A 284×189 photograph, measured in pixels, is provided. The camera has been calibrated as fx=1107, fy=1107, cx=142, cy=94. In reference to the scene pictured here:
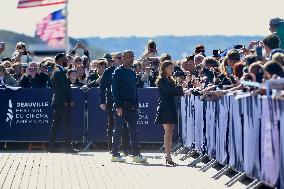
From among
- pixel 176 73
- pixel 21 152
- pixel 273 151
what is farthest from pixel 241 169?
→ pixel 21 152

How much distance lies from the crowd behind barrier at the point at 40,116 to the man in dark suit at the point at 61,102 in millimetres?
836

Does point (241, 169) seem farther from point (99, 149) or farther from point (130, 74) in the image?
point (99, 149)

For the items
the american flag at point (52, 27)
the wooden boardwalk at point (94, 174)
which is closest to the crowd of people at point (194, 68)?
the wooden boardwalk at point (94, 174)

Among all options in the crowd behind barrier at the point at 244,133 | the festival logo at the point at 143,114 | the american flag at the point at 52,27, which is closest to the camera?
the crowd behind barrier at the point at 244,133

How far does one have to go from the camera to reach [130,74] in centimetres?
2148

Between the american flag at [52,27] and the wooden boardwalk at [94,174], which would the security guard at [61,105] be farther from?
the american flag at [52,27]

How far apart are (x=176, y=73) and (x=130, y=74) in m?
2.20

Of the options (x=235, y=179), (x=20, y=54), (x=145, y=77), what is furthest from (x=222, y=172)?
(x=20, y=54)

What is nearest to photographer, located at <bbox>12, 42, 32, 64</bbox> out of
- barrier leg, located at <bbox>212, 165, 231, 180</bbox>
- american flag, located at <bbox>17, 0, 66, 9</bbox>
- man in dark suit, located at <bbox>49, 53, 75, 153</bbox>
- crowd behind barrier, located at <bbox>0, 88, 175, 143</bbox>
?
crowd behind barrier, located at <bbox>0, 88, 175, 143</bbox>

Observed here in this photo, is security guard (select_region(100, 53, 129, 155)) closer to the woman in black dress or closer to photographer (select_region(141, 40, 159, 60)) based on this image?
photographer (select_region(141, 40, 159, 60))

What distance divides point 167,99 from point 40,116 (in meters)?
6.26

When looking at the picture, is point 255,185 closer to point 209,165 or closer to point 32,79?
point 209,165

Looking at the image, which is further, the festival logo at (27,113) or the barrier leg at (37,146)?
the barrier leg at (37,146)

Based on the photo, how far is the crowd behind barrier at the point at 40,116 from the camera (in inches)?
1023
